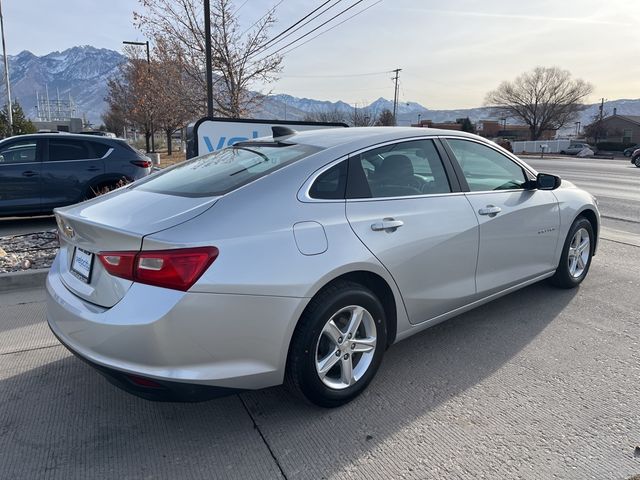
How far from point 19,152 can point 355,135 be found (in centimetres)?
768

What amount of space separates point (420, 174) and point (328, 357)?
4.89 ft

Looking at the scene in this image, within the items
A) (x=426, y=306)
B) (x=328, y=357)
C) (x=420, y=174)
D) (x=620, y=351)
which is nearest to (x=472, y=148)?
(x=420, y=174)

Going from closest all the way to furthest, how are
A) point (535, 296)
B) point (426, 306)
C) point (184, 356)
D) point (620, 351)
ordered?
point (184, 356)
point (426, 306)
point (620, 351)
point (535, 296)

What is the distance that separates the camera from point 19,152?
8.73 metres

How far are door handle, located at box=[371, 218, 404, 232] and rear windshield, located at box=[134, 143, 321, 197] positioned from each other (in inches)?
23.9

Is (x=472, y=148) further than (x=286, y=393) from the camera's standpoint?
Yes

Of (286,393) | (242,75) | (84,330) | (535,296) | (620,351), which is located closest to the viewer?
→ (84,330)

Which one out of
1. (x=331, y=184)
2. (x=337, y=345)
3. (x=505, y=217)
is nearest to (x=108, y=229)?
(x=331, y=184)

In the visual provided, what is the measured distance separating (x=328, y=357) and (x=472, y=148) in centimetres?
220

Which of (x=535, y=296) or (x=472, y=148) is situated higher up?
(x=472, y=148)

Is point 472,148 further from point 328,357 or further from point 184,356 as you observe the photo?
point 184,356

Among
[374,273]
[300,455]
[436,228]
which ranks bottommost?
[300,455]

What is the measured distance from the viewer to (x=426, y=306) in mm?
3393

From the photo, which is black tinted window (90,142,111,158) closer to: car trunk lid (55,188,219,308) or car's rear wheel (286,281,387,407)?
car trunk lid (55,188,219,308)
